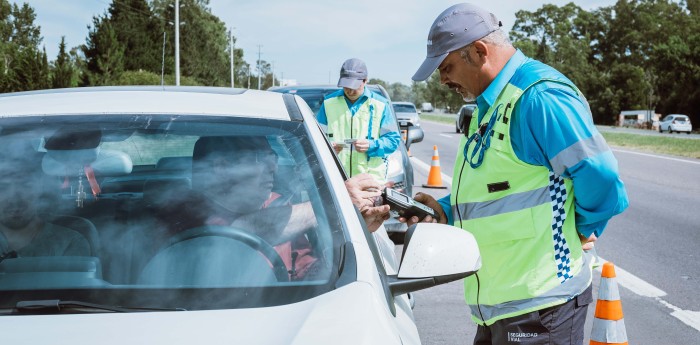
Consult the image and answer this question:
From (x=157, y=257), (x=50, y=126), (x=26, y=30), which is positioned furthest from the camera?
(x=26, y=30)

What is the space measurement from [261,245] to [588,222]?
1.04 metres

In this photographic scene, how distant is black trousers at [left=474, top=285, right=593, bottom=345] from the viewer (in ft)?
8.54

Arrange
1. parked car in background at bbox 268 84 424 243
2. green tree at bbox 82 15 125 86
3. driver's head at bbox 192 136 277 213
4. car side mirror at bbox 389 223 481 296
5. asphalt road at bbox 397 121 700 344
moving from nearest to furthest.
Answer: car side mirror at bbox 389 223 481 296 → driver's head at bbox 192 136 277 213 → asphalt road at bbox 397 121 700 344 → parked car in background at bbox 268 84 424 243 → green tree at bbox 82 15 125 86

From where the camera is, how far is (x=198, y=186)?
260cm

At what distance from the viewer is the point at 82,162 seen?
2.69m

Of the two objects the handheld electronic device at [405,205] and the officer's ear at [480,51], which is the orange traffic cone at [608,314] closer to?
the handheld electronic device at [405,205]

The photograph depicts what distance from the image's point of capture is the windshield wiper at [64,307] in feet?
6.59

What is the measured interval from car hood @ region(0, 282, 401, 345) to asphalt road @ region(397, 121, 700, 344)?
3347 mm

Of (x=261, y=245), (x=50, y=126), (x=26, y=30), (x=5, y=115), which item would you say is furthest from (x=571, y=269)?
(x=26, y=30)

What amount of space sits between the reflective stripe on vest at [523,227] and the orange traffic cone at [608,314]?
105 cm

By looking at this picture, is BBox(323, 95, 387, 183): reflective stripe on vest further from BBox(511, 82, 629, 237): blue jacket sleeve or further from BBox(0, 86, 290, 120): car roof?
BBox(511, 82, 629, 237): blue jacket sleeve

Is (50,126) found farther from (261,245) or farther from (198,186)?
(261,245)

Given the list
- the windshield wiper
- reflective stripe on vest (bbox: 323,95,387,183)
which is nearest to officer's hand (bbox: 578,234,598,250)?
the windshield wiper

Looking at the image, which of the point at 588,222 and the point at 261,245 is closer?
the point at 261,245
